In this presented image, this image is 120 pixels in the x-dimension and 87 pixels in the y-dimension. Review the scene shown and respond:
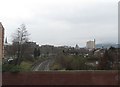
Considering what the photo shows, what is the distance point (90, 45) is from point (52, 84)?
2094 inches

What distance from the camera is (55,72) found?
1644 cm

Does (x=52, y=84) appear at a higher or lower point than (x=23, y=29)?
lower

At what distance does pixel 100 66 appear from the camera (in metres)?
22.2

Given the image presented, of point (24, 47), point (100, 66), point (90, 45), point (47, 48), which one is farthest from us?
point (90, 45)

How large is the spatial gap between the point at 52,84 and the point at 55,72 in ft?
2.48

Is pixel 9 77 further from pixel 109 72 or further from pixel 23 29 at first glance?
pixel 23 29

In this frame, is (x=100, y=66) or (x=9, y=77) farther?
(x=100, y=66)

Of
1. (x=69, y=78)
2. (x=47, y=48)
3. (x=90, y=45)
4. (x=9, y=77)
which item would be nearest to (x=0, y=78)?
(x=9, y=77)

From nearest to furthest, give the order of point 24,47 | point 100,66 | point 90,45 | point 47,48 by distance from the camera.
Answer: point 100,66 → point 24,47 → point 47,48 → point 90,45

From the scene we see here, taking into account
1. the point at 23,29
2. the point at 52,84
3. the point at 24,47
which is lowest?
the point at 52,84

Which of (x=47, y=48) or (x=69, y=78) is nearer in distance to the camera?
(x=69, y=78)

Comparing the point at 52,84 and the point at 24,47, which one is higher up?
the point at 24,47

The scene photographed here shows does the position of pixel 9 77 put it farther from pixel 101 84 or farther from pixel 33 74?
pixel 101 84

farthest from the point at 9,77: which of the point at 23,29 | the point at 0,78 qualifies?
the point at 23,29
